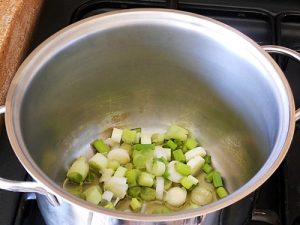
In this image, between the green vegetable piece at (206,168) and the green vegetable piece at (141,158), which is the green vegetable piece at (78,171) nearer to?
the green vegetable piece at (141,158)

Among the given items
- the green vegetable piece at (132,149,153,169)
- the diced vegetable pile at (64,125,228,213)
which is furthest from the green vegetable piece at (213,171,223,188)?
the green vegetable piece at (132,149,153,169)

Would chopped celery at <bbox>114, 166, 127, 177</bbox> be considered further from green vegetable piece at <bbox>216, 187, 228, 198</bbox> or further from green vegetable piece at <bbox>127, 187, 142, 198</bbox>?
green vegetable piece at <bbox>216, 187, 228, 198</bbox>

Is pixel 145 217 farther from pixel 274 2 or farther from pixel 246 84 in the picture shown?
pixel 274 2

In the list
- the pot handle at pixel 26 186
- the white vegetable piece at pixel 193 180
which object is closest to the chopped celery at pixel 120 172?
the white vegetable piece at pixel 193 180

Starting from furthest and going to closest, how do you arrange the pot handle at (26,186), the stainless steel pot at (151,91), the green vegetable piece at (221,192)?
the green vegetable piece at (221,192), the stainless steel pot at (151,91), the pot handle at (26,186)

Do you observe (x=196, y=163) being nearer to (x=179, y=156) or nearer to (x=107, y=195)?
(x=179, y=156)

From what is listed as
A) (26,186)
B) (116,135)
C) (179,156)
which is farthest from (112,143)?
(26,186)
